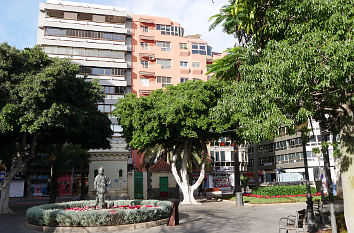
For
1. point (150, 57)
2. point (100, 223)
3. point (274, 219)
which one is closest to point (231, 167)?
point (150, 57)

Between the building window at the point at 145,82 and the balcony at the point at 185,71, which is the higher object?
the balcony at the point at 185,71

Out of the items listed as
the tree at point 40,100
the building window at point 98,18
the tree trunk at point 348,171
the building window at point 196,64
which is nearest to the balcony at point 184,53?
the building window at point 196,64

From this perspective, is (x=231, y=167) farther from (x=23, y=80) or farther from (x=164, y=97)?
(x=23, y=80)

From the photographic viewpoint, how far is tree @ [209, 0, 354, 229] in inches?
303

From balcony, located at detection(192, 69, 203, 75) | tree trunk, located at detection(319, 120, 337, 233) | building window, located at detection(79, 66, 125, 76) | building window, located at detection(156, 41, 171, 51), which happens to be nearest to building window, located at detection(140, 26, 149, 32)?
building window, located at detection(156, 41, 171, 51)

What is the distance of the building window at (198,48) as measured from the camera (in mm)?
50344

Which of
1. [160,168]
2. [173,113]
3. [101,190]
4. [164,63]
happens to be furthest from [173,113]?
[164,63]

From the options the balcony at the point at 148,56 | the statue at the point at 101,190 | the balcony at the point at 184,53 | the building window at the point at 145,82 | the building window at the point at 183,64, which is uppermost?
the balcony at the point at 184,53

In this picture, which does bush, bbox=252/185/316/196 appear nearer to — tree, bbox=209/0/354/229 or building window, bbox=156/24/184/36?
tree, bbox=209/0/354/229

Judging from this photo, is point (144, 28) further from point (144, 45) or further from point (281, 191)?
point (281, 191)

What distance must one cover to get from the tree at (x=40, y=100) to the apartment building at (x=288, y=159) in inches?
1200

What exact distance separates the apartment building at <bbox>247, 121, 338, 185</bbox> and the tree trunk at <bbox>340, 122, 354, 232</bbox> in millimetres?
38020

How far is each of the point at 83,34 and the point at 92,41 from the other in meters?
1.74

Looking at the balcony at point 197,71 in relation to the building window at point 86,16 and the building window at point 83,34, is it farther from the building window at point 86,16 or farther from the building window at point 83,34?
the building window at point 86,16
